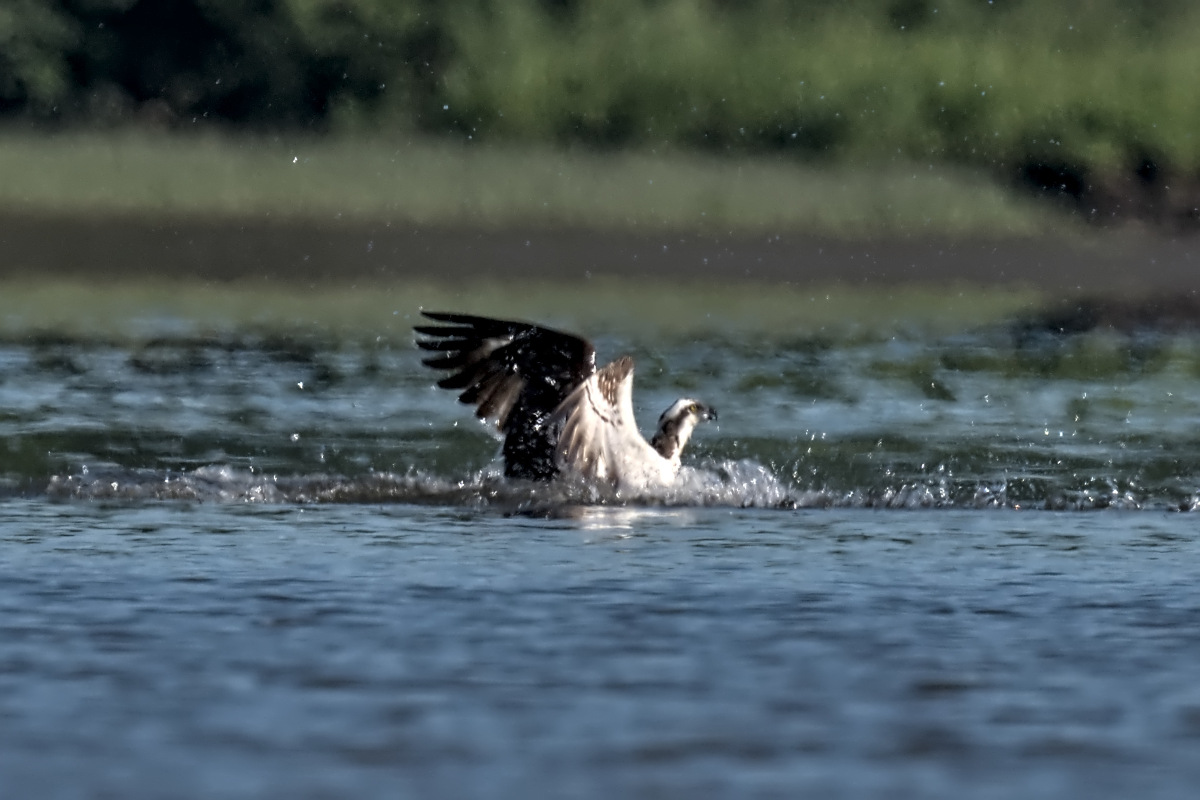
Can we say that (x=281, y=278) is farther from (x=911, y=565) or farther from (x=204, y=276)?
(x=911, y=565)

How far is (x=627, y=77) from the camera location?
44.0 meters

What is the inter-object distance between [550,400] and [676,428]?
786 mm

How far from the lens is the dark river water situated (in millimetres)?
6938

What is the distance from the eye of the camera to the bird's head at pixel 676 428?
12.4 m

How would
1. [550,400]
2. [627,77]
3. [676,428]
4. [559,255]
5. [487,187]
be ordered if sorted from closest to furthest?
[550,400]
[676,428]
[559,255]
[487,187]
[627,77]

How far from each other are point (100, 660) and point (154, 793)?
1697mm

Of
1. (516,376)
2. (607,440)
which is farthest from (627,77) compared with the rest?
(607,440)

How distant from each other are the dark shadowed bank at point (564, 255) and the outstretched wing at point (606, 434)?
19568 millimetres

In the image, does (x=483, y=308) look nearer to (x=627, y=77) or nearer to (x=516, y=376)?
(x=516, y=376)

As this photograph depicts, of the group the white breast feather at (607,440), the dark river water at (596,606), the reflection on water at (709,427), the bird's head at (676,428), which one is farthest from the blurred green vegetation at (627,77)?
the white breast feather at (607,440)

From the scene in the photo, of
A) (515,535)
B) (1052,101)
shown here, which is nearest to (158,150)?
(1052,101)

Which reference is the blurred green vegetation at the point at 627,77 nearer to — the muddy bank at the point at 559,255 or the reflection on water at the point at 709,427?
the muddy bank at the point at 559,255

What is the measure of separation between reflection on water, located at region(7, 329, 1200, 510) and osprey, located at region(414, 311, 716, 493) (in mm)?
206

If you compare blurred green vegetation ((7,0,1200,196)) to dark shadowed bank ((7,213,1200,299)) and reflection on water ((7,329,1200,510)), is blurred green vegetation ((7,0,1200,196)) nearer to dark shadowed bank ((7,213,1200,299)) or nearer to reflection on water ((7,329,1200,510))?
dark shadowed bank ((7,213,1200,299))
